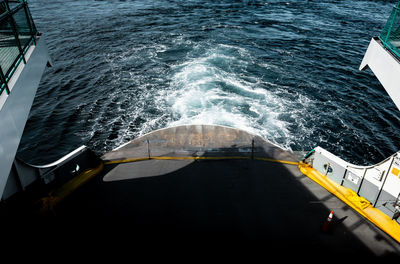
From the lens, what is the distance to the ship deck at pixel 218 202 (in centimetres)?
790

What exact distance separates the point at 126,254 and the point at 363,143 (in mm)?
14724

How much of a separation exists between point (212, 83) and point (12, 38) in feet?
50.4

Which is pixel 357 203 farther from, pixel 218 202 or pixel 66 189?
pixel 66 189

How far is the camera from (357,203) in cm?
887

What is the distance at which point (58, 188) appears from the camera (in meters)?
9.35

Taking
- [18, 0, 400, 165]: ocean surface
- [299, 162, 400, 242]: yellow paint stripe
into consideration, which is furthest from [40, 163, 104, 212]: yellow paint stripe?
[299, 162, 400, 242]: yellow paint stripe

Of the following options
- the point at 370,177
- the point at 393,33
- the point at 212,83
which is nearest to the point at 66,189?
the point at 370,177

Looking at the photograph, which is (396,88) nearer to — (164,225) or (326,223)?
(326,223)

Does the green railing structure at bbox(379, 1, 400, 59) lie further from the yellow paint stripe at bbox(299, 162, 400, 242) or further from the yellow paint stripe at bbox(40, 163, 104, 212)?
the yellow paint stripe at bbox(40, 163, 104, 212)

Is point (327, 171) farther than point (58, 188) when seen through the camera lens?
Yes

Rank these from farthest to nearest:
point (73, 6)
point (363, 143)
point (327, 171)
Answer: point (73, 6) < point (363, 143) < point (327, 171)

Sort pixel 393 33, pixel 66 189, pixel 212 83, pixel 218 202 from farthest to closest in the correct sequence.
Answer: pixel 212 83 < pixel 66 189 < pixel 218 202 < pixel 393 33

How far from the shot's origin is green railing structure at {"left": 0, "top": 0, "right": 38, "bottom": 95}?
5.46m

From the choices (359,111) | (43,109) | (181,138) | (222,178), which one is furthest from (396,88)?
(43,109)
